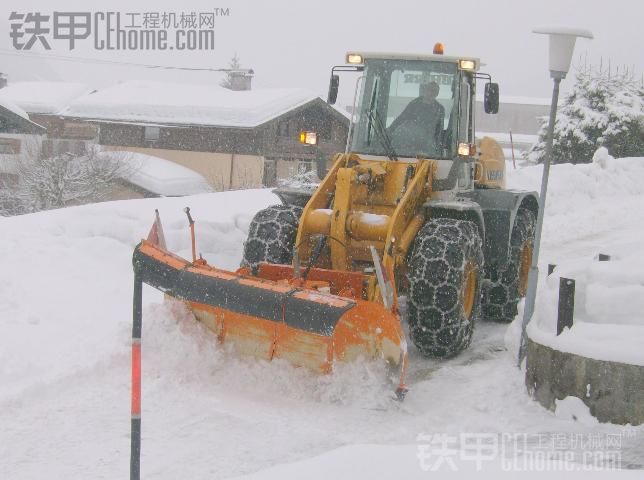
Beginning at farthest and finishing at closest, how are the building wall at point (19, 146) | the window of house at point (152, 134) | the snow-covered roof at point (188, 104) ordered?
1. the window of house at point (152, 134)
2. the building wall at point (19, 146)
3. the snow-covered roof at point (188, 104)

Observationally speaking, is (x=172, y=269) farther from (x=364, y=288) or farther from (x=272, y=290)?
(x=364, y=288)

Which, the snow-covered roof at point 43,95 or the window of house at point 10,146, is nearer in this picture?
the window of house at point 10,146

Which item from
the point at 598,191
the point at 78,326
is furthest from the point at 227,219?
the point at 598,191

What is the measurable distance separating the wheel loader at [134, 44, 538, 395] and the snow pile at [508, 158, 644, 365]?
29.3 inches

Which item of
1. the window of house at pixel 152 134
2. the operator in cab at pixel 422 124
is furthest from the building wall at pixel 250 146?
the operator in cab at pixel 422 124

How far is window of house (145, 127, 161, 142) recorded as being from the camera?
3566 centimetres

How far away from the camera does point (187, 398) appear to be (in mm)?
5711

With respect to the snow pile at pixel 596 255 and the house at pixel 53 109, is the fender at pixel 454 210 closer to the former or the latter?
the snow pile at pixel 596 255

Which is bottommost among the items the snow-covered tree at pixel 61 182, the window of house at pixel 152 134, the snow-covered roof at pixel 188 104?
the snow-covered tree at pixel 61 182

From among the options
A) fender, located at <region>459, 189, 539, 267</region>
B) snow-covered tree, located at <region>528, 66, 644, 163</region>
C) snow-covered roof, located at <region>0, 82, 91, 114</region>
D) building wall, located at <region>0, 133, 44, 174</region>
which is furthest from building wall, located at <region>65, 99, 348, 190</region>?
fender, located at <region>459, 189, 539, 267</region>

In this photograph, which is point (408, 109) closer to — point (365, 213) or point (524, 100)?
point (365, 213)

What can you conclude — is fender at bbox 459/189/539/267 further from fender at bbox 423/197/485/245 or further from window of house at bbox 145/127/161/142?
window of house at bbox 145/127/161/142

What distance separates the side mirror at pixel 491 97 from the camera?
24.7 ft

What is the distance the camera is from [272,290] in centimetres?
572
